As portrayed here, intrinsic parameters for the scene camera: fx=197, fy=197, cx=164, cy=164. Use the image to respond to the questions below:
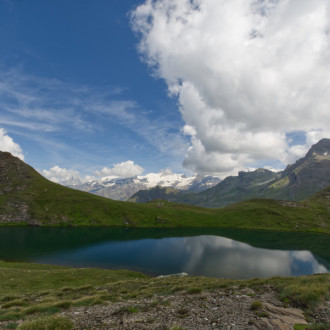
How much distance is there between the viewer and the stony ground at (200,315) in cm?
1334

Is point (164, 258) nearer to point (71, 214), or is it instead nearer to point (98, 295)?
point (98, 295)

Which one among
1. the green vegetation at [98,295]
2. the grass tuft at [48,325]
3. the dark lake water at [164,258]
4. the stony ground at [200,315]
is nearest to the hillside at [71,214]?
the dark lake water at [164,258]

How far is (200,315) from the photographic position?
15.1 meters

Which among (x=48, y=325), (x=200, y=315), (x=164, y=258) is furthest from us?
(x=164, y=258)

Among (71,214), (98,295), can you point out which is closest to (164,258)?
(98,295)

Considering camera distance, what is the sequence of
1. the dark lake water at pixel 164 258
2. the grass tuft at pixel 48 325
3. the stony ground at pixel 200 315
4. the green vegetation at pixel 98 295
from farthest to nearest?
the dark lake water at pixel 164 258 < the green vegetation at pixel 98 295 < the stony ground at pixel 200 315 < the grass tuft at pixel 48 325

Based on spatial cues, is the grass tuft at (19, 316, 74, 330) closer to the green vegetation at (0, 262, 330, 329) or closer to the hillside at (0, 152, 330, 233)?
the green vegetation at (0, 262, 330, 329)

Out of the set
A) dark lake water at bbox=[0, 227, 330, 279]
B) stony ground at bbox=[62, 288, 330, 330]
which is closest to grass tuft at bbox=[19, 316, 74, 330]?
stony ground at bbox=[62, 288, 330, 330]

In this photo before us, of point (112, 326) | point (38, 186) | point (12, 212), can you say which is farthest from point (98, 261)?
point (38, 186)

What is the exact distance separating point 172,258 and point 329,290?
68239 mm

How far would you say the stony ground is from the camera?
13.3m

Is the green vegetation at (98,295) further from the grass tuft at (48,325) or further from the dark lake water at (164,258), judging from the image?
the dark lake water at (164,258)

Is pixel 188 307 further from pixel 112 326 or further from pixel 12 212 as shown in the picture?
pixel 12 212

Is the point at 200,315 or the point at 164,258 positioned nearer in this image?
the point at 200,315
